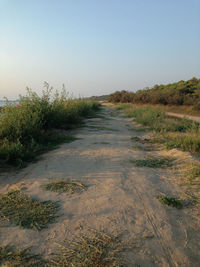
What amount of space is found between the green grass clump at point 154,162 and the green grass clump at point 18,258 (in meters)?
2.33

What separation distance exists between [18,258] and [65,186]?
46.5 inches

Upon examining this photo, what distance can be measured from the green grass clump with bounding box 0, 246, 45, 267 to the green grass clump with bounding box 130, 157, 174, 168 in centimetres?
233

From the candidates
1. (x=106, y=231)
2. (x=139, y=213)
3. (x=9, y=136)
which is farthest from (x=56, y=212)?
(x=9, y=136)

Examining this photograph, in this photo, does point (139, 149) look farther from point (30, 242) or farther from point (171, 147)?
point (30, 242)

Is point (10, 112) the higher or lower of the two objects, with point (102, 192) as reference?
higher

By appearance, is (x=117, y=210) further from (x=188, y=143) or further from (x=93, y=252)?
(x=188, y=143)

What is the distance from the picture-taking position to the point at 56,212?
205 centimetres

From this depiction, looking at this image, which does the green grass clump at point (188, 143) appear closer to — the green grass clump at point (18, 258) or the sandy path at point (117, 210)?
the sandy path at point (117, 210)

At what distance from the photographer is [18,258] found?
4.74 ft

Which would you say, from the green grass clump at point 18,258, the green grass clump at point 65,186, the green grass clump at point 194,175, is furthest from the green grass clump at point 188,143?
the green grass clump at point 18,258

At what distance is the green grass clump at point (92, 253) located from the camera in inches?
55.1

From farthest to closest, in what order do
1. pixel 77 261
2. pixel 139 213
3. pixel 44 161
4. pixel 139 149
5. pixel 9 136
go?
pixel 139 149 < pixel 9 136 < pixel 44 161 < pixel 139 213 < pixel 77 261

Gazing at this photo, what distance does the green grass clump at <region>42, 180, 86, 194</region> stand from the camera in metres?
2.49

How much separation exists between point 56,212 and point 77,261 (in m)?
0.71
